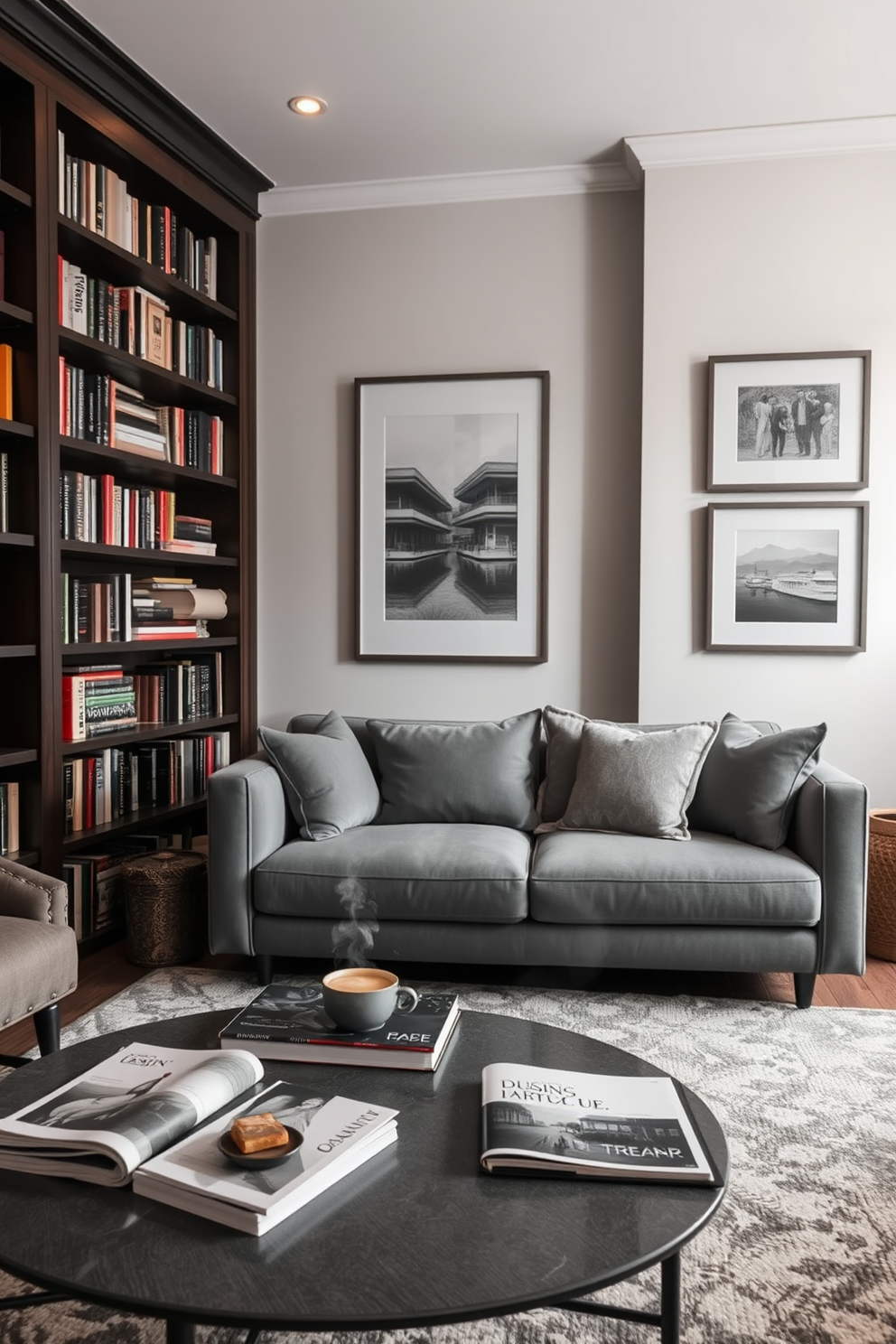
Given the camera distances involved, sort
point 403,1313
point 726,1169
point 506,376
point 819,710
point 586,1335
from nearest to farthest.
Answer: point 403,1313 → point 726,1169 → point 586,1335 → point 819,710 → point 506,376

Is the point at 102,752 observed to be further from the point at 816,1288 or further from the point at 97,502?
the point at 816,1288

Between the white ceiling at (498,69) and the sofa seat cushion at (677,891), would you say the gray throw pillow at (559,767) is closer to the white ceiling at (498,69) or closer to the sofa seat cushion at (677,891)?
the sofa seat cushion at (677,891)

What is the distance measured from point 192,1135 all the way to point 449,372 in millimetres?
3328

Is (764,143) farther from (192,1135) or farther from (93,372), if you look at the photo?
(192,1135)

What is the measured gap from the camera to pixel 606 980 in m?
3.12

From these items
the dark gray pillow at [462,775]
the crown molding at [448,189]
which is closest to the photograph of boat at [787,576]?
the dark gray pillow at [462,775]

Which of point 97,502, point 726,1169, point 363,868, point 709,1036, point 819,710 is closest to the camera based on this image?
point 726,1169

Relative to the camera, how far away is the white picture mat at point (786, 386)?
12.0ft

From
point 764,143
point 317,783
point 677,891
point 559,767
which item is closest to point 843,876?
point 677,891

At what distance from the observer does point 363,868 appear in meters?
2.93

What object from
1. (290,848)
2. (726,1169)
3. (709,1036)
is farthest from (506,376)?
(726,1169)

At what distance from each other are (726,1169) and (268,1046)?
2.36 feet

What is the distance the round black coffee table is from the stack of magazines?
2 cm

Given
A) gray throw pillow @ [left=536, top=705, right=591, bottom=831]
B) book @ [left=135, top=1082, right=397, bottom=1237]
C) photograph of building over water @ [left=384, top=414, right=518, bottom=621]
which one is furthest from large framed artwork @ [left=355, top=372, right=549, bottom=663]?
book @ [left=135, top=1082, right=397, bottom=1237]
